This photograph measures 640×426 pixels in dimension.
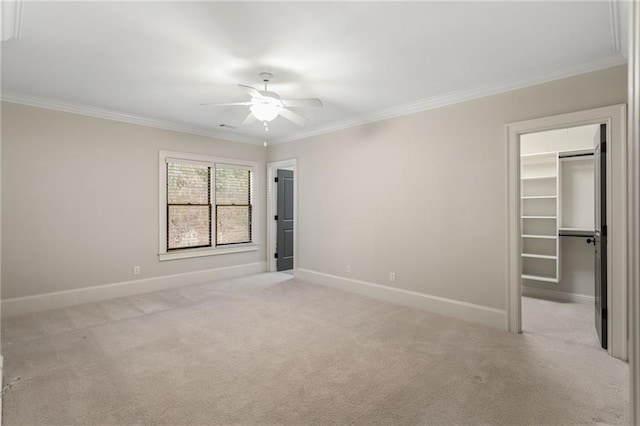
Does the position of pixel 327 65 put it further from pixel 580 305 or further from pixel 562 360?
pixel 580 305

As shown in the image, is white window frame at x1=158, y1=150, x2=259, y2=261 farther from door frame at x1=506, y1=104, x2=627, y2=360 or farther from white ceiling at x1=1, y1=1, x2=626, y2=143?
door frame at x1=506, y1=104, x2=627, y2=360

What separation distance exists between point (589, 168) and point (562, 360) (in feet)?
10.1

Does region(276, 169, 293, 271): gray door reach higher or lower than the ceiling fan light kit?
lower

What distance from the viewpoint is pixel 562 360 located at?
2.87 metres

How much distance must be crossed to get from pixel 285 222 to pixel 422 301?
3.41m

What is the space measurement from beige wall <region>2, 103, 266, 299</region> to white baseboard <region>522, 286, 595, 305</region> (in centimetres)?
547

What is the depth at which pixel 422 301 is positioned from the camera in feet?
14.1

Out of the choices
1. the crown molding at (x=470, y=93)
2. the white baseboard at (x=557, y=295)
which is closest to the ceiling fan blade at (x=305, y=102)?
the crown molding at (x=470, y=93)

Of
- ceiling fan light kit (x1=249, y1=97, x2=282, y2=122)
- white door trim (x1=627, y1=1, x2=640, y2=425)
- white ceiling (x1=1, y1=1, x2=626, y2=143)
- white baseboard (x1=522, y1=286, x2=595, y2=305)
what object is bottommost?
white baseboard (x1=522, y1=286, x2=595, y2=305)

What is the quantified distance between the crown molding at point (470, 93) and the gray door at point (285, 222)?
60.8 inches

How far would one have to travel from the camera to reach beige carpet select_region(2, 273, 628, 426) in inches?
84.3

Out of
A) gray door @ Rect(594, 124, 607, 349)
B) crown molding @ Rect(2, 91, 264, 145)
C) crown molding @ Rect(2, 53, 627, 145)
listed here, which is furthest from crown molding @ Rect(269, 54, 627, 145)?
crown molding @ Rect(2, 91, 264, 145)

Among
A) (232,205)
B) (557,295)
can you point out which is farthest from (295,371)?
(557,295)

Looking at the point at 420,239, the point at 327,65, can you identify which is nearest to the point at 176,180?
the point at 327,65
